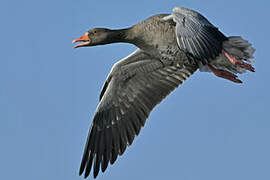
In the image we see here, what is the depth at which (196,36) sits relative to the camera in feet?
31.2

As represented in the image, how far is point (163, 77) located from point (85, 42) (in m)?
1.96

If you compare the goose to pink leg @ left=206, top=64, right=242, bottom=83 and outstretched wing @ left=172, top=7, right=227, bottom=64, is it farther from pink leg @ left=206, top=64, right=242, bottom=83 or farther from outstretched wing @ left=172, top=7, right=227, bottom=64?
outstretched wing @ left=172, top=7, right=227, bottom=64

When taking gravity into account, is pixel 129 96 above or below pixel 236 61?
below

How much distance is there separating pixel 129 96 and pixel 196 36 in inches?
129

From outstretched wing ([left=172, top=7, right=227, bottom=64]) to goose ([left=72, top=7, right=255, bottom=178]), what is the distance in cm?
66

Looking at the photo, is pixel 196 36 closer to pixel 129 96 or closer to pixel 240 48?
pixel 240 48

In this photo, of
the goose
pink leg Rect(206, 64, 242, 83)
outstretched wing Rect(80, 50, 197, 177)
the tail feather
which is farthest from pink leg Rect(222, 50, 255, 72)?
outstretched wing Rect(80, 50, 197, 177)

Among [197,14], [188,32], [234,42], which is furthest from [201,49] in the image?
[234,42]

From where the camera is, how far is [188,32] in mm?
9531

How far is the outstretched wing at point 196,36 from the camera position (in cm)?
941

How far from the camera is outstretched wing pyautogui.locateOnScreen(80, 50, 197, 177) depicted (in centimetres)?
1193

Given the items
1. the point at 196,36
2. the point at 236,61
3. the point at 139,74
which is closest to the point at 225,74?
the point at 236,61

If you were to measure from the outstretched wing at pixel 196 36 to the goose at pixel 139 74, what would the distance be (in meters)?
0.66

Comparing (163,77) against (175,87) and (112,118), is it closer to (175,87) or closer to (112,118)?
(175,87)
